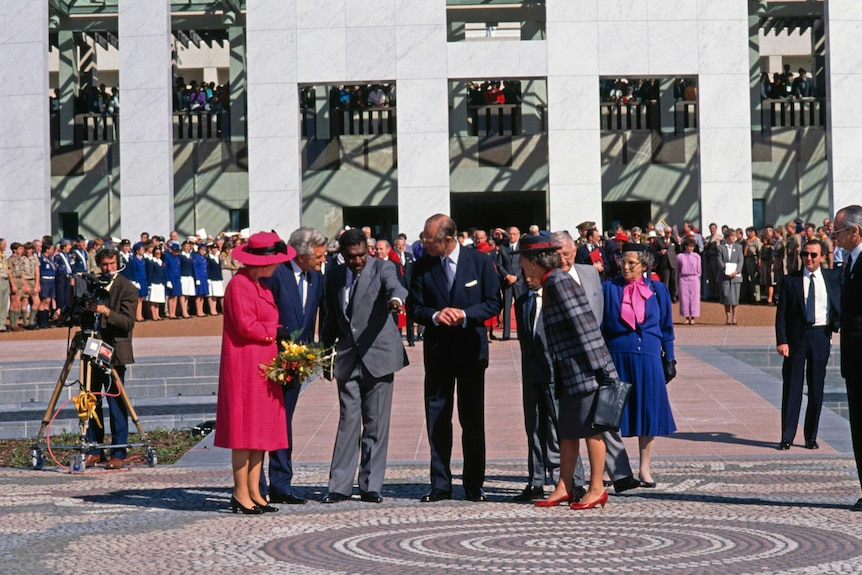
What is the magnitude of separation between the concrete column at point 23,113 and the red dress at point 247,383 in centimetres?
2306

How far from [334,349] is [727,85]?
2223 centimetres

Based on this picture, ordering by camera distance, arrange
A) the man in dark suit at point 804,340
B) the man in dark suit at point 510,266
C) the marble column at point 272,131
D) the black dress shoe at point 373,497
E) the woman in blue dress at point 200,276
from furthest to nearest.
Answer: the marble column at point 272,131 < the woman in blue dress at point 200,276 < the man in dark suit at point 510,266 < the man in dark suit at point 804,340 < the black dress shoe at point 373,497

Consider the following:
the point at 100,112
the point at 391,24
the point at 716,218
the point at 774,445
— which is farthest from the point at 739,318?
the point at 100,112

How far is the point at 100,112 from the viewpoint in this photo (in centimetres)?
4119

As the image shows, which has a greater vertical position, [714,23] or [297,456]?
[714,23]

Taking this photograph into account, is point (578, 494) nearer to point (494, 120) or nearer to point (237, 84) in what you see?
point (494, 120)

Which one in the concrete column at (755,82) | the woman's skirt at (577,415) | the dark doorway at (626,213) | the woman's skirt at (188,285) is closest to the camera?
the woman's skirt at (577,415)

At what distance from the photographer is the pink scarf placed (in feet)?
32.6

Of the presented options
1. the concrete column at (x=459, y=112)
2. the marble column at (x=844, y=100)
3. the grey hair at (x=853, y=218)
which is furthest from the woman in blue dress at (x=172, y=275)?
the grey hair at (x=853, y=218)

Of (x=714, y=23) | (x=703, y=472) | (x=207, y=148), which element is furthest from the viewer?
(x=207, y=148)

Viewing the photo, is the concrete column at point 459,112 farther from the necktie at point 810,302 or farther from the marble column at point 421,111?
the necktie at point 810,302

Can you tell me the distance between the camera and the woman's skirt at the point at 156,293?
28.9 m

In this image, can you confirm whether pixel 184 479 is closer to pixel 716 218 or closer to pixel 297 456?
pixel 297 456

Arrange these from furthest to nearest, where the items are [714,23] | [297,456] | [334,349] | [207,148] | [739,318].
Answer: [207,148] < [714,23] < [739,318] < [297,456] < [334,349]
